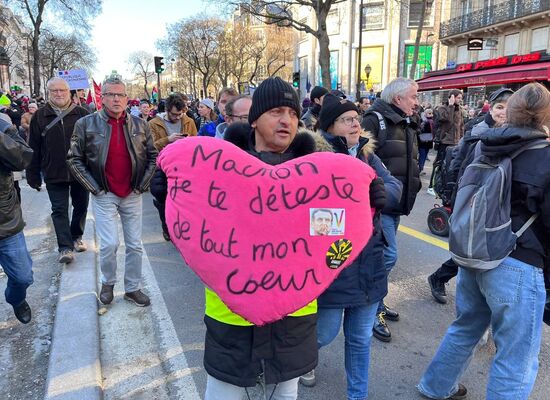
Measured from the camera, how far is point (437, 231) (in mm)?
6066

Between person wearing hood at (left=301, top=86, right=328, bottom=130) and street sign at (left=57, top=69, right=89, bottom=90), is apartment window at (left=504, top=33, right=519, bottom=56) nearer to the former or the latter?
person wearing hood at (left=301, top=86, right=328, bottom=130)

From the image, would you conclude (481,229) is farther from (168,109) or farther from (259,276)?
(168,109)

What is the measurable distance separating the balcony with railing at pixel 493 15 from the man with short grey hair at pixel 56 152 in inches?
1180

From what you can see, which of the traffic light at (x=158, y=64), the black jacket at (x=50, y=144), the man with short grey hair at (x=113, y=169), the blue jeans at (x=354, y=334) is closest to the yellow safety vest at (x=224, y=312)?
the blue jeans at (x=354, y=334)

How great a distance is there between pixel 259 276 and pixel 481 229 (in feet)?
3.82

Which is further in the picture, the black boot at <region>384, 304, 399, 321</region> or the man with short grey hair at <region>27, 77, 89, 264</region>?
the man with short grey hair at <region>27, 77, 89, 264</region>

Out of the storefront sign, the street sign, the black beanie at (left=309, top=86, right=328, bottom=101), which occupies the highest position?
the storefront sign

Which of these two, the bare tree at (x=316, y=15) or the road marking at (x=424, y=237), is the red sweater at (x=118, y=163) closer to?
the road marking at (x=424, y=237)

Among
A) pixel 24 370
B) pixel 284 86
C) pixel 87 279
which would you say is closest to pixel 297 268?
pixel 284 86

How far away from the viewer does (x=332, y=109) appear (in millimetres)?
2564

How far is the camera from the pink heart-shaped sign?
1.59 metres

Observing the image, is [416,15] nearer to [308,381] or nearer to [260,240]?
[308,381]

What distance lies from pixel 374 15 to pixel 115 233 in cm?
4662

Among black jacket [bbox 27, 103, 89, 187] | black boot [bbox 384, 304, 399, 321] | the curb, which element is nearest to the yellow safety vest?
the curb
